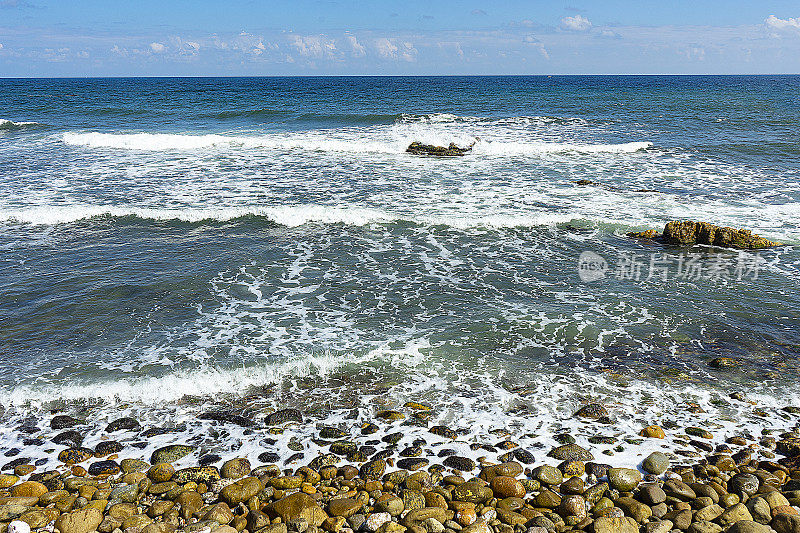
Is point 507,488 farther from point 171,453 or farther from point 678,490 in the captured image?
point 171,453

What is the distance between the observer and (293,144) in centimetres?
2784

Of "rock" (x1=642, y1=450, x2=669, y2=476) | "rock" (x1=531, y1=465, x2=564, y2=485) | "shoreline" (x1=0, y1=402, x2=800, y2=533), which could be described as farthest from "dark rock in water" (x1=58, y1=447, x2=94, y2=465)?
"rock" (x1=642, y1=450, x2=669, y2=476)

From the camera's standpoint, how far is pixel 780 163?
2177cm

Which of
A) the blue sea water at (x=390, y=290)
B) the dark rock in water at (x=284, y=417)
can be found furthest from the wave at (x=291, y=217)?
the dark rock in water at (x=284, y=417)

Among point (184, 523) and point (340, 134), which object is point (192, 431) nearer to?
point (184, 523)

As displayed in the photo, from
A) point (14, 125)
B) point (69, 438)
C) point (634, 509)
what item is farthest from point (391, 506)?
point (14, 125)

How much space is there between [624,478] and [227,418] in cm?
443

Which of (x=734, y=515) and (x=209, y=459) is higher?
(x=734, y=515)

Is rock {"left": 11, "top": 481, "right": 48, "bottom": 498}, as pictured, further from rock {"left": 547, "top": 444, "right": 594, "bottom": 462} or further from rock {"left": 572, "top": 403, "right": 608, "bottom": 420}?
rock {"left": 572, "top": 403, "right": 608, "bottom": 420}

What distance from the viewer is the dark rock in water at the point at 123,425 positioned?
20.9ft

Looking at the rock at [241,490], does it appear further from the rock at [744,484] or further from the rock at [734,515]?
the rock at [744,484]

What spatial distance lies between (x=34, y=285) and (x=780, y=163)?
82.3ft
